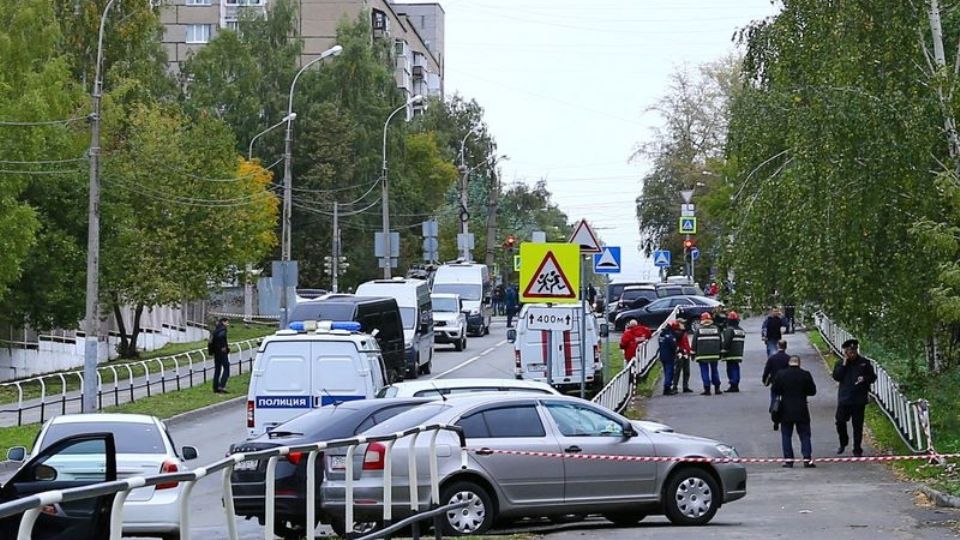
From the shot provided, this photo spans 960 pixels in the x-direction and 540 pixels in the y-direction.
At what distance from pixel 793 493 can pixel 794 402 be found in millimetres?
2863

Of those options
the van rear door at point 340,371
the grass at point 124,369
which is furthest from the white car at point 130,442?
the grass at point 124,369

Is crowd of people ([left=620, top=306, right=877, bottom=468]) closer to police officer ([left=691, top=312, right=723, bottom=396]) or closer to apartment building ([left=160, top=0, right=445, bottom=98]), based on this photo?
police officer ([left=691, top=312, right=723, bottom=396])

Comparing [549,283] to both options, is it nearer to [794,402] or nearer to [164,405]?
[794,402]

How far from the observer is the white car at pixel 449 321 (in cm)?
5572

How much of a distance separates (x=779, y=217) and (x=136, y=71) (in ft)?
156

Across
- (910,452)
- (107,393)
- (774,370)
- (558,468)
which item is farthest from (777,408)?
(107,393)

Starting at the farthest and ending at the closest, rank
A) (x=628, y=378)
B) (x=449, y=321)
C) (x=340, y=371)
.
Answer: (x=449, y=321)
(x=628, y=378)
(x=340, y=371)

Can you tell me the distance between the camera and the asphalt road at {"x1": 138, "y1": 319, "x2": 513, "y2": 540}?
368 inches

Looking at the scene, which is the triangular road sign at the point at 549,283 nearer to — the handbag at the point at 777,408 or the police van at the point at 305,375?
the police van at the point at 305,375

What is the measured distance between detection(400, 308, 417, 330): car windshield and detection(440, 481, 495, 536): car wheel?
94.0 feet

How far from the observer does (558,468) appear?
53.2ft

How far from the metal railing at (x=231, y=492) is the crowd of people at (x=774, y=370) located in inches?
347

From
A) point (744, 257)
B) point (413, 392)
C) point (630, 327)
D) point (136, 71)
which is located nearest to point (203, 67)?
point (136, 71)

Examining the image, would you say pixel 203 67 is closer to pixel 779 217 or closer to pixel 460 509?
pixel 779 217
